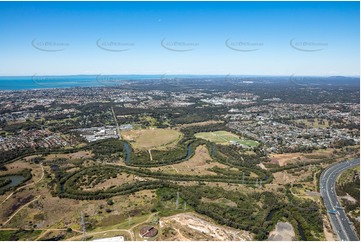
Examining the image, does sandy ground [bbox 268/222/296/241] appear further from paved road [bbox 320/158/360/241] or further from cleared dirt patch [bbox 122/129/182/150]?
cleared dirt patch [bbox 122/129/182/150]

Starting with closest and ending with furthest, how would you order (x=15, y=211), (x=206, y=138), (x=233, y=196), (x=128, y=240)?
(x=128, y=240) < (x=15, y=211) < (x=233, y=196) < (x=206, y=138)

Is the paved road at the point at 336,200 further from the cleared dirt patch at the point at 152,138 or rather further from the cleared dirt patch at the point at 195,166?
the cleared dirt patch at the point at 152,138

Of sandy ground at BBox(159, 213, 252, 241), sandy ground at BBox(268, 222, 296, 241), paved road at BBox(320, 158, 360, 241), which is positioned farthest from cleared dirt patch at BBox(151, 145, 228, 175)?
paved road at BBox(320, 158, 360, 241)

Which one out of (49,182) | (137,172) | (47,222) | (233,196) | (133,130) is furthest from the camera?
(133,130)

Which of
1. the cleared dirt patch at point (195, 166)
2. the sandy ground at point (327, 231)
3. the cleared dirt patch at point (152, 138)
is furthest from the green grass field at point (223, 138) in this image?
the sandy ground at point (327, 231)

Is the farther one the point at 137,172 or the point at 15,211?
the point at 137,172

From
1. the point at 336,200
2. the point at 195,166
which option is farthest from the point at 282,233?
the point at 195,166

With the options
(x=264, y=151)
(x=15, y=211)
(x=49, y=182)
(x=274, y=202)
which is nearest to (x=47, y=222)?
(x=15, y=211)

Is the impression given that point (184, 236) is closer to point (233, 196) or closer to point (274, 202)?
point (233, 196)
